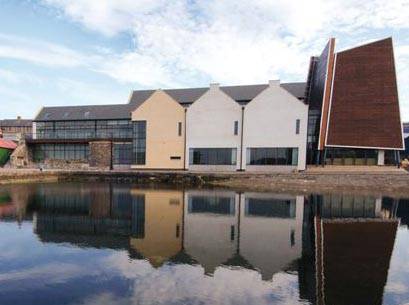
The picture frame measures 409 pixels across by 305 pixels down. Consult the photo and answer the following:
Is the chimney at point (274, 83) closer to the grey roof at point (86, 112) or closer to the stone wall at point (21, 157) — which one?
the grey roof at point (86, 112)

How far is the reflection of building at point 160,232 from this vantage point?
1419 cm

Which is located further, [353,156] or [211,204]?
[353,156]

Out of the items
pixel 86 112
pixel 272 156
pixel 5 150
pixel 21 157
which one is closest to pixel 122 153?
pixel 86 112

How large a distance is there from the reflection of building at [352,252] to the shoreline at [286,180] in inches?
564

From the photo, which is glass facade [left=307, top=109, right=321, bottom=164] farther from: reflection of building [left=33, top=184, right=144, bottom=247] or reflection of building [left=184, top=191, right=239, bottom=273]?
reflection of building [left=33, top=184, right=144, bottom=247]

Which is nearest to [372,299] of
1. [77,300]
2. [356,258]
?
[356,258]

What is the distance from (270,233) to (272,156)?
3372 cm

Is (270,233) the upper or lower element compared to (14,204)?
upper

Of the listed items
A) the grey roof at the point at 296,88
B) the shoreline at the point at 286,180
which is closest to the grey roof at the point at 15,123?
the shoreline at the point at 286,180

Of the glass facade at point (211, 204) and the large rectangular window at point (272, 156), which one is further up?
the large rectangular window at point (272, 156)

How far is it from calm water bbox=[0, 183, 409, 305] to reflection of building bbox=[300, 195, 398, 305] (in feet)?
0.18

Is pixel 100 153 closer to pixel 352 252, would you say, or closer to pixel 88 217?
pixel 88 217

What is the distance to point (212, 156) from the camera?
53312 millimetres

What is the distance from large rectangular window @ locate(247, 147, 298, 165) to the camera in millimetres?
49594
